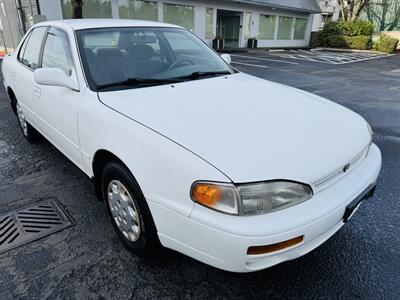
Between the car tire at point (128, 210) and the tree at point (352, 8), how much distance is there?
97.8ft

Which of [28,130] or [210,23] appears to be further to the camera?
[210,23]

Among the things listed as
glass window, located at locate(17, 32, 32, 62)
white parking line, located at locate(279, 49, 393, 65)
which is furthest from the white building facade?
glass window, located at locate(17, 32, 32, 62)

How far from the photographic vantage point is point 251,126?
1.99m

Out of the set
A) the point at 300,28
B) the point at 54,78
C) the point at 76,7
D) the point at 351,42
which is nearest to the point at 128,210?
the point at 54,78

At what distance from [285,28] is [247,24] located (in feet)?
15.7

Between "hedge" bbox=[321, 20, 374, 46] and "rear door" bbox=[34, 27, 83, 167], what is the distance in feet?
87.8

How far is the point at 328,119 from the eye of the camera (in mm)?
2262

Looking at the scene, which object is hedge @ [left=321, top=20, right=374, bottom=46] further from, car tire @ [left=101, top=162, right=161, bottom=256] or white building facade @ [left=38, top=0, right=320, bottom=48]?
car tire @ [left=101, top=162, right=161, bottom=256]

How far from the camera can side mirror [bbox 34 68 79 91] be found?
8.06ft

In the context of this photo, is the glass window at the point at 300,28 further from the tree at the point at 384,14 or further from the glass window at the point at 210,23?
the glass window at the point at 210,23

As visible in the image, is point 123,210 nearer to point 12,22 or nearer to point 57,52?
point 57,52

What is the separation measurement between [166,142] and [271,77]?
31.5 feet

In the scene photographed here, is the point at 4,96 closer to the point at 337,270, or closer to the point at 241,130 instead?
the point at 241,130

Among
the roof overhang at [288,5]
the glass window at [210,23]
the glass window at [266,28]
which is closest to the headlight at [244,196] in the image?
the glass window at [210,23]
